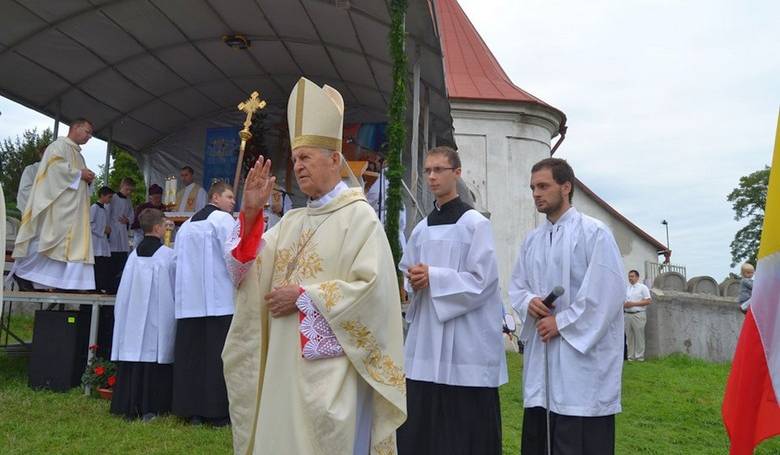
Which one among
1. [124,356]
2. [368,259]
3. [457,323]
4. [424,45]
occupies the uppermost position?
[424,45]

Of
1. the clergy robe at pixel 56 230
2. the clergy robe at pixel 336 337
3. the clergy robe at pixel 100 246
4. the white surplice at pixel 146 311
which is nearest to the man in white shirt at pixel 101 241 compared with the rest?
the clergy robe at pixel 100 246

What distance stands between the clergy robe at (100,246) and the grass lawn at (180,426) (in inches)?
62.4

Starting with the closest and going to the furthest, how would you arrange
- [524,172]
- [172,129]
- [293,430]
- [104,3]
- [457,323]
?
[293,430], [457,323], [104,3], [172,129], [524,172]

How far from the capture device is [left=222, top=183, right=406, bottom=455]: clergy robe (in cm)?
301

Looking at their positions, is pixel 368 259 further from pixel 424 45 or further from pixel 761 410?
pixel 424 45

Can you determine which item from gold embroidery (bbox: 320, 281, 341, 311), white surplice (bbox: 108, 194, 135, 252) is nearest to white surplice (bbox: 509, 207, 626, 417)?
gold embroidery (bbox: 320, 281, 341, 311)

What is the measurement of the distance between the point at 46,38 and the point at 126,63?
1371 mm

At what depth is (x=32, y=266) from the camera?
27.1 ft

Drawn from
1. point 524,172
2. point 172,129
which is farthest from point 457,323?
point 524,172

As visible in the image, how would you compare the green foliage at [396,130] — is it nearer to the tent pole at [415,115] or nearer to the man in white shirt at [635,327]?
the tent pole at [415,115]

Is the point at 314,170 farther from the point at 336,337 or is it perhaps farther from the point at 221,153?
the point at 221,153

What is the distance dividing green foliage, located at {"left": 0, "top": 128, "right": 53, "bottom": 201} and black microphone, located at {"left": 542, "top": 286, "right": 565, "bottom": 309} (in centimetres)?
2812

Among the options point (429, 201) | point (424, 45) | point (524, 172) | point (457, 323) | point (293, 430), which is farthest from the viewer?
point (524, 172)

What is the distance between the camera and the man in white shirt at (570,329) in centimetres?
369
